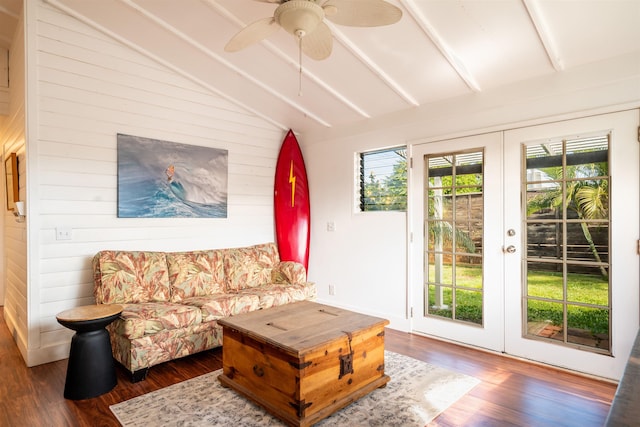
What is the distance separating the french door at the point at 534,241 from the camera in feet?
8.73

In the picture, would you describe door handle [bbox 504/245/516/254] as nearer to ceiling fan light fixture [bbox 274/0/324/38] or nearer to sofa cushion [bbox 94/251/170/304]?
ceiling fan light fixture [bbox 274/0/324/38]

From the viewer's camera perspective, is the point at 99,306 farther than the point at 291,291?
No

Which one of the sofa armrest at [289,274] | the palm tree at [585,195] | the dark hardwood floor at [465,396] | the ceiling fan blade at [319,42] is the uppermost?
the ceiling fan blade at [319,42]

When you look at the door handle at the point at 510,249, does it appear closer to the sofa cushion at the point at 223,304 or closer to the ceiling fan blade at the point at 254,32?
the sofa cushion at the point at 223,304

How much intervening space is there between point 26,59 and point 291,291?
3078 mm

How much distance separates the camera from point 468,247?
3445 millimetres

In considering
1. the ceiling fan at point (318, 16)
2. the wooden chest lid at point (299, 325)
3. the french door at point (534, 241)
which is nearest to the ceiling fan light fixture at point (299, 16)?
the ceiling fan at point (318, 16)

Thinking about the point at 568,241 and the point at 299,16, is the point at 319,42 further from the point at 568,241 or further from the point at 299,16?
the point at 568,241

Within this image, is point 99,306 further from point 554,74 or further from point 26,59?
point 554,74

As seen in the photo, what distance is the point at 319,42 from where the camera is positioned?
2.28 metres

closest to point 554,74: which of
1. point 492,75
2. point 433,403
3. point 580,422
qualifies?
point 492,75

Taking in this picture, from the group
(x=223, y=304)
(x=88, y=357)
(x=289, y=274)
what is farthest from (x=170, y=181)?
(x=88, y=357)

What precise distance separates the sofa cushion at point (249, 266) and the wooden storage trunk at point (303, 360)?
50.2 inches

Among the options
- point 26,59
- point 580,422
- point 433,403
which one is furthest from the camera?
point 26,59
